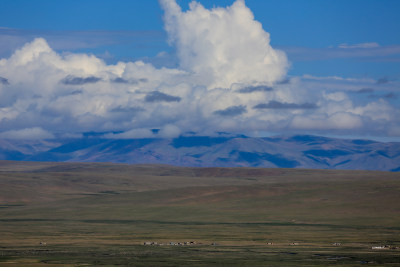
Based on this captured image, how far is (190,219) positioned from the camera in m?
156

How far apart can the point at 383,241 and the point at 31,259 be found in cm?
4954

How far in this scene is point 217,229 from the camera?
420ft

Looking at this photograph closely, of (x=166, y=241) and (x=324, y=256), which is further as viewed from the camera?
(x=166, y=241)

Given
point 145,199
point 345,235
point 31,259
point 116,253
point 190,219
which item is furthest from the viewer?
point 145,199

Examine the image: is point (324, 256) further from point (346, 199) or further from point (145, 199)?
point (145, 199)

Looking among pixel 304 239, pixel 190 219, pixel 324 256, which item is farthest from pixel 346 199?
pixel 324 256

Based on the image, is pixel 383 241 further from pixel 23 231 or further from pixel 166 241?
pixel 23 231

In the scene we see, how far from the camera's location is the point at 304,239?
105000 mm

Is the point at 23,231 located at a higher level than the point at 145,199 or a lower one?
lower

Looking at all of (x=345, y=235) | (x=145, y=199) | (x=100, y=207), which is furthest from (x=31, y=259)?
(x=145, y=199)

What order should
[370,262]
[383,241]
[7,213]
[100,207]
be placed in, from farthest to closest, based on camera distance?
1. [100,207]
2. [7,213]
3. [383,241]
4. [370,262]

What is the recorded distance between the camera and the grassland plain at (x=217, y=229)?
7912 centimetres

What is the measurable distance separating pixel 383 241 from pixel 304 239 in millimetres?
11826

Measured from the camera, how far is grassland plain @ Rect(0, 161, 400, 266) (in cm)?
7912
